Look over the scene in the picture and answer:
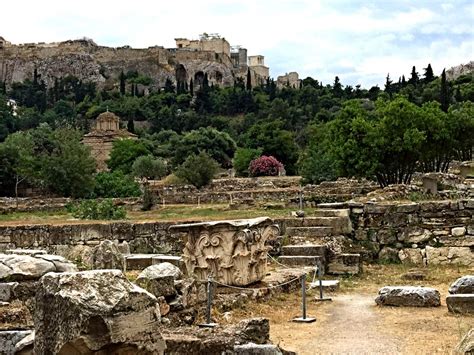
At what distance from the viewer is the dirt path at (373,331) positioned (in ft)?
25.5

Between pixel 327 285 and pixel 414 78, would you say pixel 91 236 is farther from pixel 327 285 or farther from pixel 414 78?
pixel 414 78

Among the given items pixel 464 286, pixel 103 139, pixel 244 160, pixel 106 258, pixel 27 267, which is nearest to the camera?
pixel 27 267

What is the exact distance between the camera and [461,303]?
9.23 m

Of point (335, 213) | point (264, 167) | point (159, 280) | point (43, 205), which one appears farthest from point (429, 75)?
point (159, 280)

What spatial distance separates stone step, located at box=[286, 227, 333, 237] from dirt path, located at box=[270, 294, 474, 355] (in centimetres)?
457

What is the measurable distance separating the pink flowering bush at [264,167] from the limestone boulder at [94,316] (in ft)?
160

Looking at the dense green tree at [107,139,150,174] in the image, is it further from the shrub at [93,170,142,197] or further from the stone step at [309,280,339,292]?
the stone step at [309,280,339,292]

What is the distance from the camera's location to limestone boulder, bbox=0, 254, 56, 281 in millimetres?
8664

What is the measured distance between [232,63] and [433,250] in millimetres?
145257

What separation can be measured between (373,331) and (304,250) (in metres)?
5.38

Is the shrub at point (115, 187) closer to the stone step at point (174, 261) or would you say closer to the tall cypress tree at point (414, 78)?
the stone step at point (174, 261)

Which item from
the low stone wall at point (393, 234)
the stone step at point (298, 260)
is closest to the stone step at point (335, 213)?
the low stone wall at point (393, 234)

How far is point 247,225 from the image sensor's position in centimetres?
1130

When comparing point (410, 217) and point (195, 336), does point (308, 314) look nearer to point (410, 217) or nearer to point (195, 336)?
point (195, 336)
